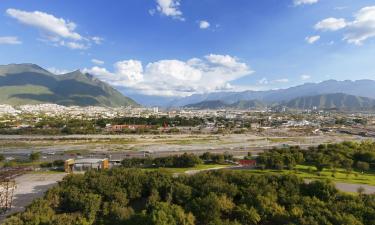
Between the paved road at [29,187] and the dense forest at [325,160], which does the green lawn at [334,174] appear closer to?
the dense forest at [325,160]

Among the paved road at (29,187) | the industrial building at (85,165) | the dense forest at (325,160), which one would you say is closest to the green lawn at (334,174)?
the dense forest at (325,160)

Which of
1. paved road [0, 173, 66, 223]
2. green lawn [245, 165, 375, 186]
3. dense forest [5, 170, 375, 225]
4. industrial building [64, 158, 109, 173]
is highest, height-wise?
dense forest [5, 170, 375, 225]

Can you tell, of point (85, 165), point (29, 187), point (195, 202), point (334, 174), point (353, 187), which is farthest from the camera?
point (85, 165)

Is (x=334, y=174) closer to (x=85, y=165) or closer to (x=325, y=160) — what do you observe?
(x=325, y=160)

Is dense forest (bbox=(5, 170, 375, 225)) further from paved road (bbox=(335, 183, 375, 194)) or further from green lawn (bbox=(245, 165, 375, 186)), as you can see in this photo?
green lawn (bbox=(245, 165, 375, 186))

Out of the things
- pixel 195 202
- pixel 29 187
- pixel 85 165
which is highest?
pixel 195 202

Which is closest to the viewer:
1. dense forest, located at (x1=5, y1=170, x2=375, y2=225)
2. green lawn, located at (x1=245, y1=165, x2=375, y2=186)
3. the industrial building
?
dense forest, located at (x1=5, y1=170, x2=375, y2=225)

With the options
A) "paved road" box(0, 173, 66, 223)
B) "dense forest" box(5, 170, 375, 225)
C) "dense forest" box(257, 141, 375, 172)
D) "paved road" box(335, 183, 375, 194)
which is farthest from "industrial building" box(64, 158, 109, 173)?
"paved road" box(335, 183, 375, 194)

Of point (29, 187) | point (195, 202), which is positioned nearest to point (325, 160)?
point (195, 202)

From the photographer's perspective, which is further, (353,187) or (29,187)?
(29,187)
